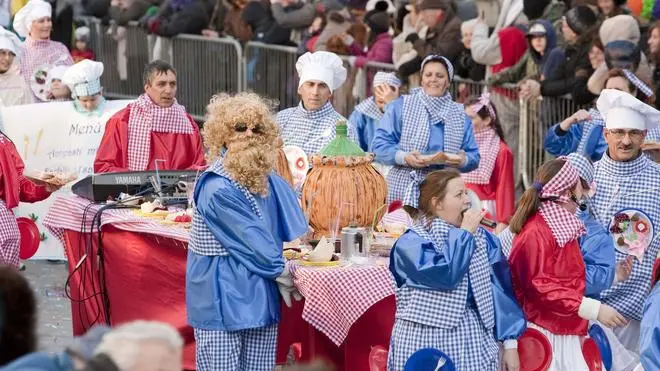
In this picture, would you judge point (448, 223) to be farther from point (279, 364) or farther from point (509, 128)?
point (509, 128)

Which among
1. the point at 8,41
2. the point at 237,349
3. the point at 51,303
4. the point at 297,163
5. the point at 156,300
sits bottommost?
the point at 51,303

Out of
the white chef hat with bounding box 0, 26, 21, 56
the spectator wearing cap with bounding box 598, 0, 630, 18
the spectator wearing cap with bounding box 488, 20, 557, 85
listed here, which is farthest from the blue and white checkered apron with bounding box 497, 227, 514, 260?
the white chef hat with bounding box 0, 26, 21, 56

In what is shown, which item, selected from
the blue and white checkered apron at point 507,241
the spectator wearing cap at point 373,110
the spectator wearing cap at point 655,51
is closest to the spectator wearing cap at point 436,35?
the spectator wearing cap at point 655,51

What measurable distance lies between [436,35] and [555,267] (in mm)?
7607

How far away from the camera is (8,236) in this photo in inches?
380

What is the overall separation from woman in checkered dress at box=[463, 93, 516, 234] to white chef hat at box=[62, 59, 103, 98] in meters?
2.89

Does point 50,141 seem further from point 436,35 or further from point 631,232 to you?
point 631,232

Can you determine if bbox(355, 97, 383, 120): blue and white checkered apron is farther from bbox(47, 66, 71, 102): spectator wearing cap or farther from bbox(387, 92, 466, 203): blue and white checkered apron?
bbox(47, 66, 71, 102): spectator wearing cap

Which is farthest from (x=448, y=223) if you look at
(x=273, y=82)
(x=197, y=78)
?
(x=197, y=78)

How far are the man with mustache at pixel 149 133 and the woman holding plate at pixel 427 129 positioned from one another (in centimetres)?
132

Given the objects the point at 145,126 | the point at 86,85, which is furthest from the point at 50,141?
the point at 145,126

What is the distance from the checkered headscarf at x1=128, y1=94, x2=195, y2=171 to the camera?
35.7 feet

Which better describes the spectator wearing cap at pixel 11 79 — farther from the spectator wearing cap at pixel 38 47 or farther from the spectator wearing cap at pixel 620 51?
the spectator wearing cap at pixel 620 51

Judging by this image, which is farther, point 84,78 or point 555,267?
point 84,78
